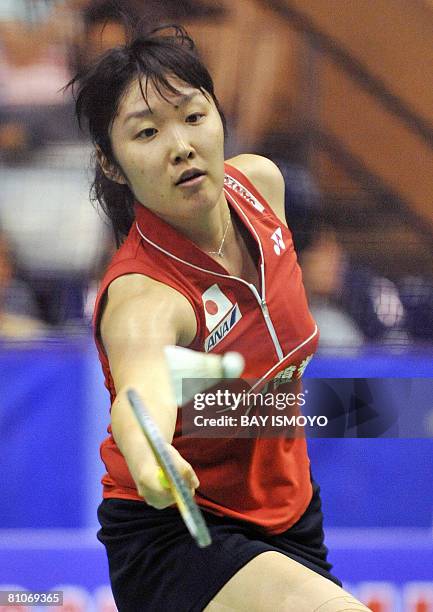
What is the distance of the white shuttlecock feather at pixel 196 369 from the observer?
1524 millimetres

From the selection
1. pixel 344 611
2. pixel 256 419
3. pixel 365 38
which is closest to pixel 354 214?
pixel 365 38

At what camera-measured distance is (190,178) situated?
1.54 meters

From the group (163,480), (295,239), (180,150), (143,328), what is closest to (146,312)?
(143,328)

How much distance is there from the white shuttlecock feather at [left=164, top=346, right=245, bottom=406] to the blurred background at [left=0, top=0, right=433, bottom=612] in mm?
258

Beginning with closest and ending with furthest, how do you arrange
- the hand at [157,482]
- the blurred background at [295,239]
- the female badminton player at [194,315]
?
1. the hand at [157,482]
2. the female badminton player at [194,315]
3. the blurred background at [295,239]

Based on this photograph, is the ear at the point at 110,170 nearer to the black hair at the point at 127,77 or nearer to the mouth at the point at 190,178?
the black hair at the point at 127,77

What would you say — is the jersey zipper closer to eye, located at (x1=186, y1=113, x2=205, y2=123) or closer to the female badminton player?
the female badminton player

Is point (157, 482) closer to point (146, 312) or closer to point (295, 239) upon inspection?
point (146, 312)

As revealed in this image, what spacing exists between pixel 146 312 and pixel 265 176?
1.42 feet

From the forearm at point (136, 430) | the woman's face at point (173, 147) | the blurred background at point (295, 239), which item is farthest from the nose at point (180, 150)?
the forearm at point (136, 430)

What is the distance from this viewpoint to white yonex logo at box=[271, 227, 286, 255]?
1668mm

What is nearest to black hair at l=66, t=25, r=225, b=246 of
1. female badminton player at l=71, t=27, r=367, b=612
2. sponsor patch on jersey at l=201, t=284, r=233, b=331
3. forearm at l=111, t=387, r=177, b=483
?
female badminton player at l=71, t=27, r=367, b=612

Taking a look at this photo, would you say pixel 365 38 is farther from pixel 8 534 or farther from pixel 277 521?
pixel 8 534

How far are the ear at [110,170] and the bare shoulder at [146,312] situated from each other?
196mm
